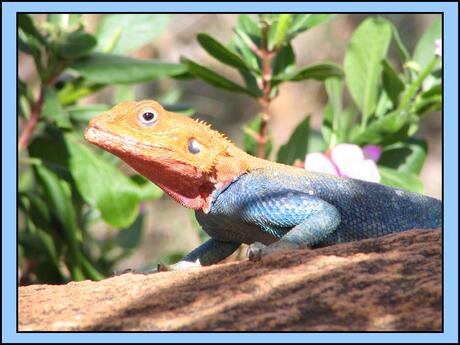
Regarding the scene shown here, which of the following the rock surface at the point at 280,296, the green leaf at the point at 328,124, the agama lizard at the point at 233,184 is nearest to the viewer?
the rock surface at the point at 280,296

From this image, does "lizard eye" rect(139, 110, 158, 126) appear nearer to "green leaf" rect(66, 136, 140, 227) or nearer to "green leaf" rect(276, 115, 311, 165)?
"green leaf" rect(66, 136, 140, 227)

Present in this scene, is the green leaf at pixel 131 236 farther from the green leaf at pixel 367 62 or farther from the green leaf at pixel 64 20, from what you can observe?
the green leaf at pixel 367 62

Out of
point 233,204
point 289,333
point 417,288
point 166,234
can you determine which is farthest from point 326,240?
point 166,234

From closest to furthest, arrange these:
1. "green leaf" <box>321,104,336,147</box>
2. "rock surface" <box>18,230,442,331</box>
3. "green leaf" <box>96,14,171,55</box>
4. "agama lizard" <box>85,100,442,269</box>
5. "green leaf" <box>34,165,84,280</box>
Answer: "rock surface" <box>18,230,442,331</box> < "agama lizard" <box>85,100,442,269</box> < "green leaf" <box>34,165,84,280</box> < "green leaf" <box>321,104,336,147</box> < "green leaf" <box>96,14,171,55</box>

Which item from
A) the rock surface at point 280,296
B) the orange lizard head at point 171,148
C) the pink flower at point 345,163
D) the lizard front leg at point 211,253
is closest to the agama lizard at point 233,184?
the orange lizard head at point 171,148

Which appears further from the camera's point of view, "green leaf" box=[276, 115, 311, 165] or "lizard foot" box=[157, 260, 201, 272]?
"green leaf" box=[276, 115, 311, 165]

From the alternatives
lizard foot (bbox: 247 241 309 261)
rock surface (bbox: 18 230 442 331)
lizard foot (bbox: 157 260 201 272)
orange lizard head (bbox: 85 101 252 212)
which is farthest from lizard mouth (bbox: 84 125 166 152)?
lizard foot (bbox: 247 241 309 261)

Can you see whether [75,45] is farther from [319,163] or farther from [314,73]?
[319,163]
